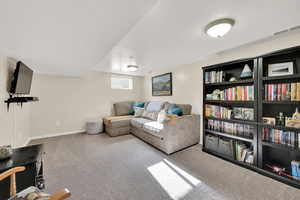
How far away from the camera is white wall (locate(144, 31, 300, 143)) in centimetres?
181

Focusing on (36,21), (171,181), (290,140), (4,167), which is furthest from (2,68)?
(290,140)

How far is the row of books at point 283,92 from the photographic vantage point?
1.52 meters

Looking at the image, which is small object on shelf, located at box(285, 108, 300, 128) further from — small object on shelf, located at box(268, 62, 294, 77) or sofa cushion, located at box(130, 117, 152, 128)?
sofa cushion, located at box(130, 117, 152, 128)

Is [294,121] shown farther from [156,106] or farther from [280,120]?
[156,106]

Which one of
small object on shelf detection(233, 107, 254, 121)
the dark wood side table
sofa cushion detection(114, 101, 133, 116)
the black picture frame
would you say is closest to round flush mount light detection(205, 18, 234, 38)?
small object on shelf detection(233, 107, 254, 121)

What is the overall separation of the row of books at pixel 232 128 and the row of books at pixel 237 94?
48cm

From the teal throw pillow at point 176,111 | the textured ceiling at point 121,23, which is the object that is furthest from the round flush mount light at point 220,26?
the teal throw pillow at point 176,111

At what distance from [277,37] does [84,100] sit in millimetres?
5010

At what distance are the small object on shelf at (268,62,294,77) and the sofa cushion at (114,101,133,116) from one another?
3960 millimetres

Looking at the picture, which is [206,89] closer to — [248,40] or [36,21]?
[248,40]

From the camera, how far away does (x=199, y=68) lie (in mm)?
2969

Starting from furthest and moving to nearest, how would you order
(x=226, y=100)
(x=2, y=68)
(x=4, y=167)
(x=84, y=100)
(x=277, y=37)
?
1. (x=84, y=100)
2. (x=226, y=100)
3. (x=277, y=37)
4. (x=2, y=68)
5. (x=4, y=167)

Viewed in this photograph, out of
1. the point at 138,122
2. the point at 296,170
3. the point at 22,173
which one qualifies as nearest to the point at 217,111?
the point at 296,170

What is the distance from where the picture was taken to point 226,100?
2.18m
